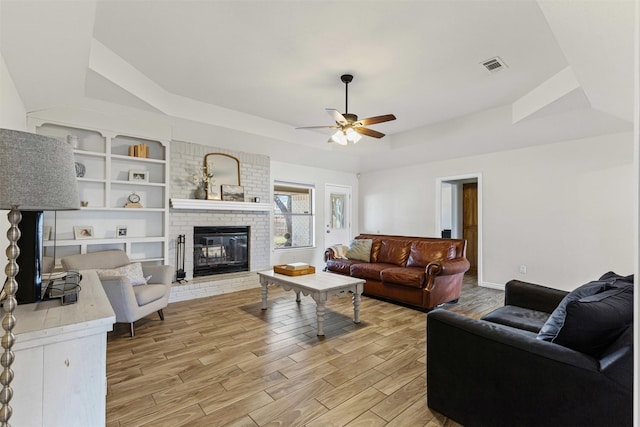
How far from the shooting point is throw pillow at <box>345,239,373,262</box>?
16.9 ft

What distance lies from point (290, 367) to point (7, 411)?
1796mm

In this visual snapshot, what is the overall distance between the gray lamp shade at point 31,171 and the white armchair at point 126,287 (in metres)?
2.19

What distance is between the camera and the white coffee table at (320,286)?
314 centimetres

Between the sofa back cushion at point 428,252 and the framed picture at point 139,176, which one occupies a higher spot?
the framed picture at point 139,176

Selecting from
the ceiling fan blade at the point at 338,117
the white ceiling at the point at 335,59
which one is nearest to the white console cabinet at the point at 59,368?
the white ceiling at the point at 335,59

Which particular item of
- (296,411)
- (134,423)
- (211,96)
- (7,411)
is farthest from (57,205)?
(211,96)

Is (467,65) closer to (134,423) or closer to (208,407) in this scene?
(208,407)

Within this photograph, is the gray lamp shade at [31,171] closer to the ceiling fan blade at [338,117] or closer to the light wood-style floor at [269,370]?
the light wood-style floor at [269,370]

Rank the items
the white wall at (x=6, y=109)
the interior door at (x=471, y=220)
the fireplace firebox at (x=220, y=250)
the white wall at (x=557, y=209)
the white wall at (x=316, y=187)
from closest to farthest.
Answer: the white wall at (x=6, y=109)
the white wall at (x=557, y=209)
the fireplace firebox at (x=220, y=250)
the white wall at (x=316, y=187)
the interior door at (x=471, y=220)

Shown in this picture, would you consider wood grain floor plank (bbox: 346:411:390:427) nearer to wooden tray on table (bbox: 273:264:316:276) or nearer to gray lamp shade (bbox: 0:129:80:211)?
gray lamp shade (bbox: 0:129:80:211)

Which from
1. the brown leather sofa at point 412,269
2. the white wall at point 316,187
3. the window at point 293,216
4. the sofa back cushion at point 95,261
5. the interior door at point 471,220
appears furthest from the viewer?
the interior door at point 471,220

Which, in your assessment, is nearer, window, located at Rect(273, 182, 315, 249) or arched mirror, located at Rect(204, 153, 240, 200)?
arched mirror, located at Rect(204, 153, 240, 200)

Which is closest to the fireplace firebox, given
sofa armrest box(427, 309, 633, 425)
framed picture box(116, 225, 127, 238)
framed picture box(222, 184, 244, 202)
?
framed picture box(222, 184, 244, 202)

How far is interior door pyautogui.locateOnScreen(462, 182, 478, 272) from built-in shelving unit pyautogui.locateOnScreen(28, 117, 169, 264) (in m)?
6.17
